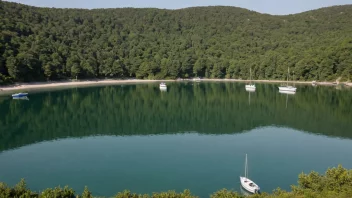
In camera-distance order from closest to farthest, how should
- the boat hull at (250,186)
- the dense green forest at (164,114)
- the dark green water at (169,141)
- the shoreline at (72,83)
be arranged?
the boat hull at (250,186) → the dark green water at (169,141) → the dense green forest at (164,114) → the shoreline at (72,83)

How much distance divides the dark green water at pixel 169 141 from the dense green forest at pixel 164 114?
0.45ft

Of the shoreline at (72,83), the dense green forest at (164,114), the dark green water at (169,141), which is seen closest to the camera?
the dark green water at (169,141)

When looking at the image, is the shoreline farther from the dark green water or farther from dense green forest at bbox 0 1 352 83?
the dark green water

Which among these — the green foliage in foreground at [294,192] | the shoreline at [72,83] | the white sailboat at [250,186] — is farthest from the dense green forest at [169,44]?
the white sailboat at [250,186]

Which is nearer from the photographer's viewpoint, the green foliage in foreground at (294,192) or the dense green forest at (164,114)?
the green foliage in foreground at (294,192)

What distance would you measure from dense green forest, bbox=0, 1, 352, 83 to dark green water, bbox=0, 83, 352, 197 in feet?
95.2

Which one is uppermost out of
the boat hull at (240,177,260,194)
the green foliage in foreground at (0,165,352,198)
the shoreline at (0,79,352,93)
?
the green foliage in foreground at (0,165,352,198)

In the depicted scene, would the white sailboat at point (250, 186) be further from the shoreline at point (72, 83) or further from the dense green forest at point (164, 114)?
the shoreline at point (72, 83)

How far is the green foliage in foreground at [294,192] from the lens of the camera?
1434cm

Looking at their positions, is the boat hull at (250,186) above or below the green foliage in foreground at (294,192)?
below

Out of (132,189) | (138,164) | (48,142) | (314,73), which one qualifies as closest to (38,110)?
(48,142)

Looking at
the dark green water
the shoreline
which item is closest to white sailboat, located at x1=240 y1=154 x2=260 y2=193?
the dark green water

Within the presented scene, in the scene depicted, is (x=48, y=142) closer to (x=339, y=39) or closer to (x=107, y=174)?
(x=107, y=174)

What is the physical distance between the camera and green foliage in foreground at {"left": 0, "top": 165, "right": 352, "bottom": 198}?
47.1ft
